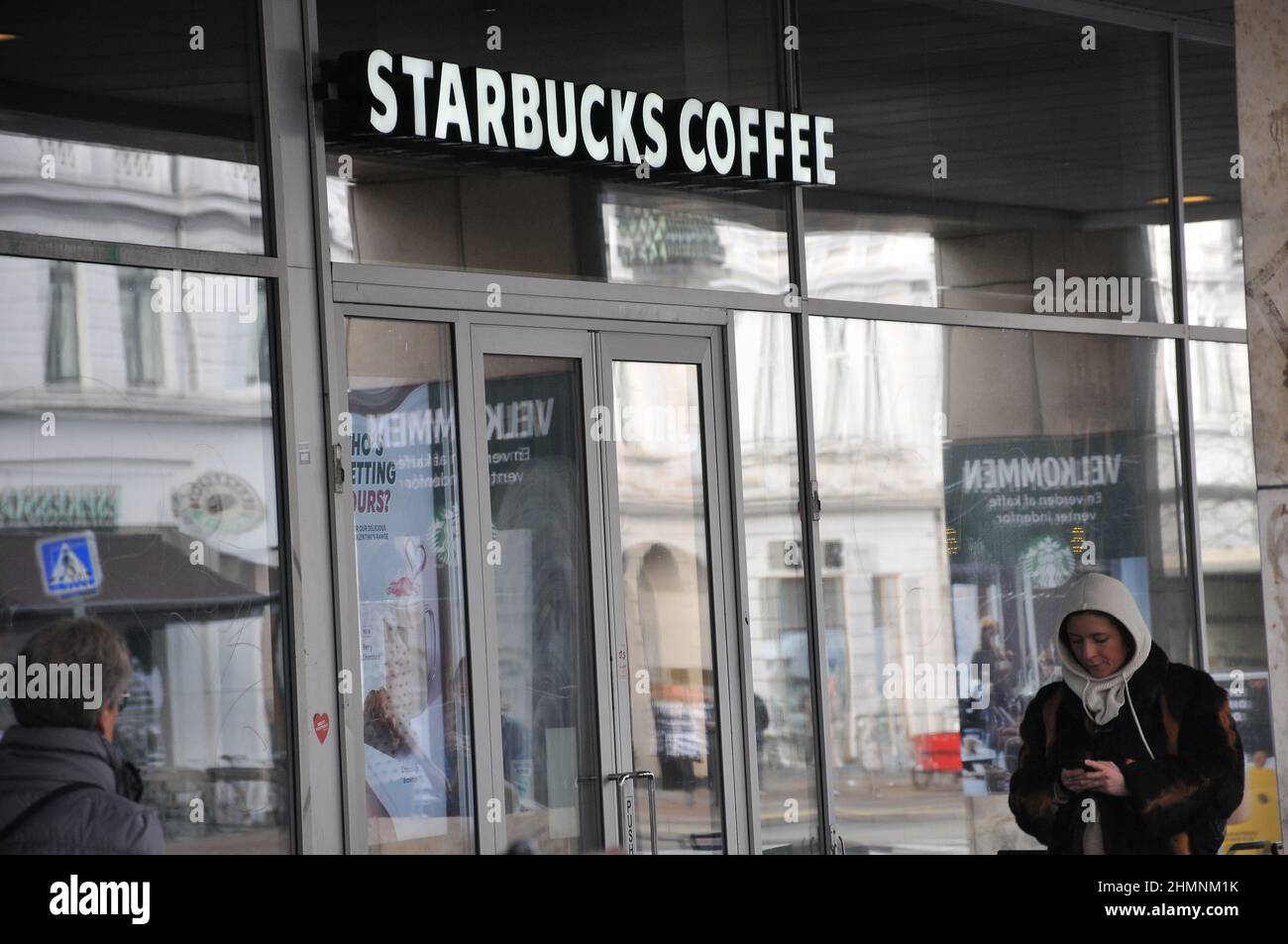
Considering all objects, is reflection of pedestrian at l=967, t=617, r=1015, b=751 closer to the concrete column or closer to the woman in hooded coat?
the woman in hooded coat

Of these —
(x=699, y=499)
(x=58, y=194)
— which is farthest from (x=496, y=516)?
(x=58, y=194)

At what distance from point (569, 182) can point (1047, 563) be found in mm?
2764

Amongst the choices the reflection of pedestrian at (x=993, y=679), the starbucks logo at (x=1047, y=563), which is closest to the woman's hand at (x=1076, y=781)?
the reflection of pedestrian at (x=993, y=679)

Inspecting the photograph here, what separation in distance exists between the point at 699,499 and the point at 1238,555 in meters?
3.28

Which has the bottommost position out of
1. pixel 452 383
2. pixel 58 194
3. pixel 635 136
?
pixel 452 383

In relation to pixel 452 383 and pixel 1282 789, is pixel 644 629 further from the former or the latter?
pixel 1282 789

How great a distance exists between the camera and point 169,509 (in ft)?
14.3

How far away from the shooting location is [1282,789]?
2.52 m

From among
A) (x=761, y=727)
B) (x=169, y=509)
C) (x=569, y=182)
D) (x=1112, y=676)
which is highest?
(x=569, y=182)

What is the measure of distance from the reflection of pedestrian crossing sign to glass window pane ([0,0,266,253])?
0.86 metres

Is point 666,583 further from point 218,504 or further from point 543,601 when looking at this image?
point 218,504

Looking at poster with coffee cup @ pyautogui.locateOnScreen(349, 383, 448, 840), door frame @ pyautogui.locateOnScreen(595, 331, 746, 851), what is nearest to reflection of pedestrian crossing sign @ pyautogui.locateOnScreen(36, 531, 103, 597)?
poster with coffee cup @ pyautogui.locateOnScreen(349, 383, 448, 840)

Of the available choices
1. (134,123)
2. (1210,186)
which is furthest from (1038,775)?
(1210,186)

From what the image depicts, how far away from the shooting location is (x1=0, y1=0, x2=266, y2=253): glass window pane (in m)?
4.19
